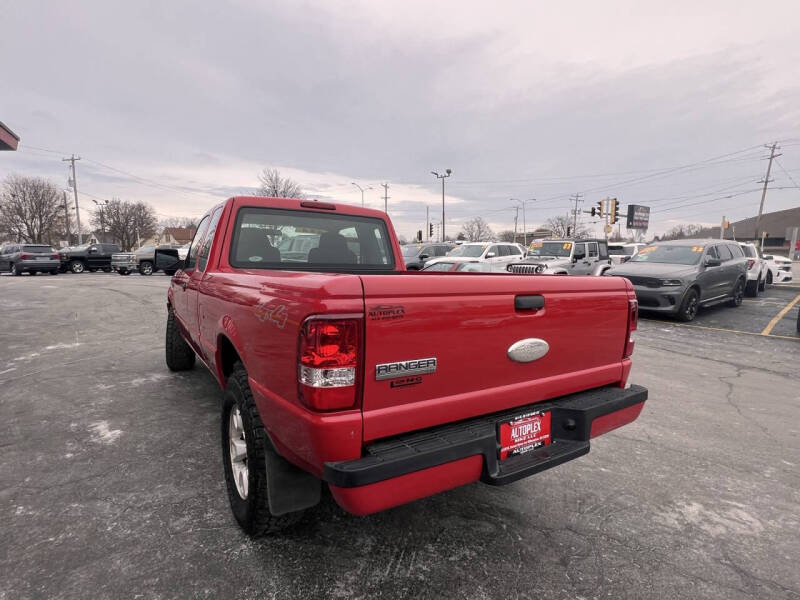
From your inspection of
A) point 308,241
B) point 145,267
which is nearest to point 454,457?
point 308,241

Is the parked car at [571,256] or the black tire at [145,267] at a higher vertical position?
the parked car at [571,256]

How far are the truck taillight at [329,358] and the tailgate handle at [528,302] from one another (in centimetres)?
84

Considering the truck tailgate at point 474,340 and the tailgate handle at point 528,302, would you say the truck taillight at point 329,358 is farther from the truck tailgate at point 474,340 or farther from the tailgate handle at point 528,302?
the tailgate handle at point 528,302

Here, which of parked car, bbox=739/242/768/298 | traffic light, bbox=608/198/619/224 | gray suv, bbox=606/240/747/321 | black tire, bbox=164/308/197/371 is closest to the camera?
black tire, bbox=164/308/197/371

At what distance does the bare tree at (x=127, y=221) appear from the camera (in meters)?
74.6

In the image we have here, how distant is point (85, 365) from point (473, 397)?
5816mm

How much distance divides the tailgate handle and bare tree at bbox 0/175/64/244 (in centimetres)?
8084

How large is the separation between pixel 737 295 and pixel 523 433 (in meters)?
13.2

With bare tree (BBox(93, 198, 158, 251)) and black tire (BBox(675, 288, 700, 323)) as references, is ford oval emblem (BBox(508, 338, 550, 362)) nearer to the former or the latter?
black tire (BBox(675, 288, 700, 323))

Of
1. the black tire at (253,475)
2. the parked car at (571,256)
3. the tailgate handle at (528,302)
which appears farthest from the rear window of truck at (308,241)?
the parked car at (571,256)

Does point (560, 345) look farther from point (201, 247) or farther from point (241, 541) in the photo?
point (201, 247)

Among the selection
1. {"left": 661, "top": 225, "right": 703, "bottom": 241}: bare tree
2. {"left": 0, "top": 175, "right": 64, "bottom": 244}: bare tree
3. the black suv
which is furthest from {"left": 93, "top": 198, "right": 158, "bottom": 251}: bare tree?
{"left": 661, "top": 225, "right": 703, "bottom": 241}: bare tree

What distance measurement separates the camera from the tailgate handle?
6.63ft

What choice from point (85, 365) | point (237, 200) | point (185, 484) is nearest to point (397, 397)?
point (185, 484)
